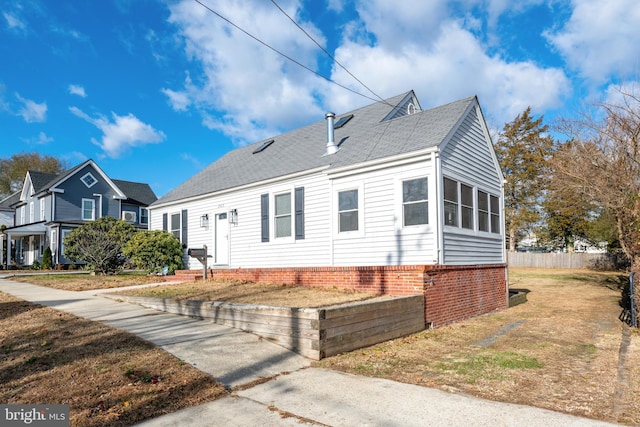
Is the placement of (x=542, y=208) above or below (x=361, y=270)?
above

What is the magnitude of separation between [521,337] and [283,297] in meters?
4.61

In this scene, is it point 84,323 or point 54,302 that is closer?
point 84,323

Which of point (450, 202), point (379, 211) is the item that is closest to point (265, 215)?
point (379, 211)

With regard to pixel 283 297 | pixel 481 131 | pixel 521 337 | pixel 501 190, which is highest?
pixel 481 131

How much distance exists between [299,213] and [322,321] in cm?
651

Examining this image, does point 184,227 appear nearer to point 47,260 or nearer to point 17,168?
point 47,260

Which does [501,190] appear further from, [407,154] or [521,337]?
[521,337]

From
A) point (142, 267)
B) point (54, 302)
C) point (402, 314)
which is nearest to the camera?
point (402, 314)

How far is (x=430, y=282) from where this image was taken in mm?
8961

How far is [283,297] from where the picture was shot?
29.1 ft

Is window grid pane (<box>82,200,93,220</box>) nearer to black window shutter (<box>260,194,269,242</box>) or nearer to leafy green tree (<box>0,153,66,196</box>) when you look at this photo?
black window shutter (<box>260,194,269,242</box>)

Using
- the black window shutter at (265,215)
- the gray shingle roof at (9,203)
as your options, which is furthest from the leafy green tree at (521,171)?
the gray shingle roof at (9,203)

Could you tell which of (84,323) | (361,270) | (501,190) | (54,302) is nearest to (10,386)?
(84,323)

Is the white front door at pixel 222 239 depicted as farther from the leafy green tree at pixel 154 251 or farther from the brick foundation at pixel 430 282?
the brick foundation at pixel 430 282
